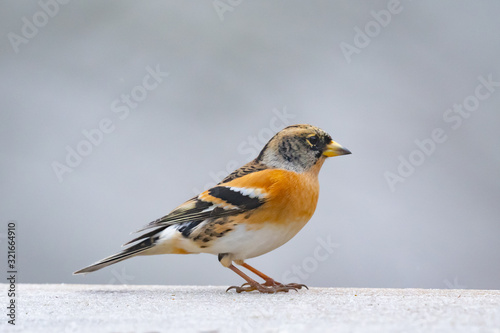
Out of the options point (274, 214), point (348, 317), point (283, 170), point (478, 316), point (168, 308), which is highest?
point (283, 170)

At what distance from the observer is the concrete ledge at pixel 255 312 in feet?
6.63

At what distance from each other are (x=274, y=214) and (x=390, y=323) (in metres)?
1.28

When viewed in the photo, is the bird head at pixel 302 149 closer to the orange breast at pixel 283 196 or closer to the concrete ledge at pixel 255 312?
the orange breast at pixel 283 196

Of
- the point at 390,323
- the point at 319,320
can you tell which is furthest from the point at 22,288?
the point at 390,323

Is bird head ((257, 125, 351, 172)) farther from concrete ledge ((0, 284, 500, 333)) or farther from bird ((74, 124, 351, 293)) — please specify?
concrete ledge ((0, 284, 500, 333))

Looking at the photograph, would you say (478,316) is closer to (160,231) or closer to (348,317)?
(348,317)

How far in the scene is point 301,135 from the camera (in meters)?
3.55

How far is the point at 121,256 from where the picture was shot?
346cm

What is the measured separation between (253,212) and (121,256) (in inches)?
35.8

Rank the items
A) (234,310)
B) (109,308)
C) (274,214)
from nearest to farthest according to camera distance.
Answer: (234,310) < (109,308) < (274,214)

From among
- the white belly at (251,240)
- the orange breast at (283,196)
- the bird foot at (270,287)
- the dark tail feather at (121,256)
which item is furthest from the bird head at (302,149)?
the dark tail feather at (121,256)

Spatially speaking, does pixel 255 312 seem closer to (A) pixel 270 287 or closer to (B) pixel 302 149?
(A) pixel 270 287

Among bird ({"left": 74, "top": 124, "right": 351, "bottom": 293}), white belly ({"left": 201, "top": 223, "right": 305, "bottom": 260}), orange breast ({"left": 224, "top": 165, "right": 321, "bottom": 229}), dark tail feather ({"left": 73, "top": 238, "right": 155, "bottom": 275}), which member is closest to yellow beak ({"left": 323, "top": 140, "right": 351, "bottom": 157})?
bird ({"left": 74, "top": 124, "right": 351, "bottom": 293})

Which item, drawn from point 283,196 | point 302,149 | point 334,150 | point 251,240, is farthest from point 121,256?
point 334,150
